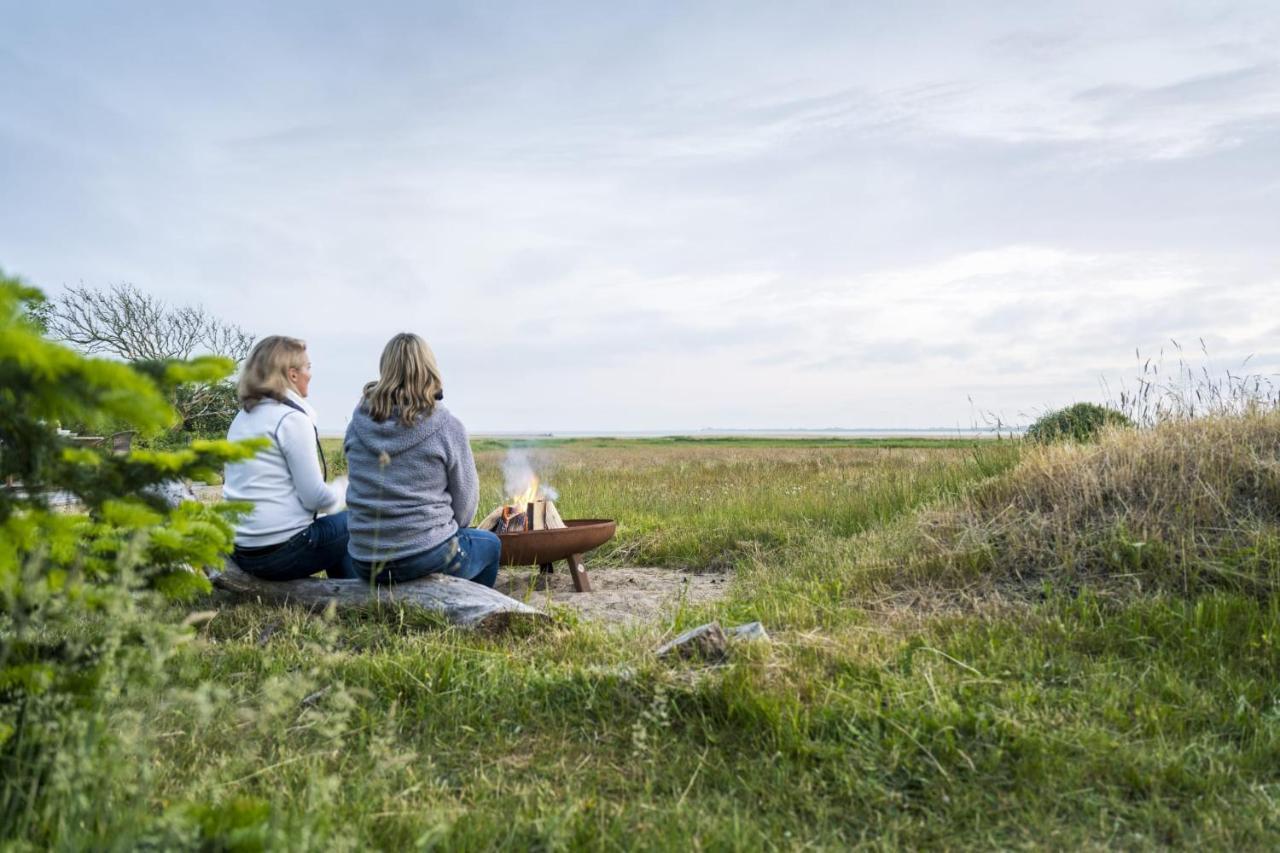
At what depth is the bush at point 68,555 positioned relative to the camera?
7.36ft

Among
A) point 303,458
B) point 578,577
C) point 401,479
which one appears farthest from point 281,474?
point 578,577

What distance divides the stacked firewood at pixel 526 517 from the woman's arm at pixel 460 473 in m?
1.02

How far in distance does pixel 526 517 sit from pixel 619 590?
997 mm

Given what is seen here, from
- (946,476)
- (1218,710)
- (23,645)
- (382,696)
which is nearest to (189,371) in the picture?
(23,645)

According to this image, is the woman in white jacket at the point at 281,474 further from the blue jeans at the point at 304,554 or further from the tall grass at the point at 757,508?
the tall grass at the point at 757,508

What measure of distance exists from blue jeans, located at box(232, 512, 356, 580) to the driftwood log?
9cm

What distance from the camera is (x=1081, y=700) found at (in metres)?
3.99

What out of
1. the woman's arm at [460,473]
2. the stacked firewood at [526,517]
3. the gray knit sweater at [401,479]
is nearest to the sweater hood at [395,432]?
the gray knit sweater at [401,479]

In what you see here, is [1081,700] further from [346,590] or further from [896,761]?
[346,590]

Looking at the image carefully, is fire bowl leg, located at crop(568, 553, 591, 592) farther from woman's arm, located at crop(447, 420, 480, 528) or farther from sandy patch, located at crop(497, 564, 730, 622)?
woman's arm, located at crop(447, 420, 480, 528)

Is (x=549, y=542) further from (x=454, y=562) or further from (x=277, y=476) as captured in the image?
(x=277, y=476)

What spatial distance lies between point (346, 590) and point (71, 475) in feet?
11.2

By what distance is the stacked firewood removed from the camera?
271 inches

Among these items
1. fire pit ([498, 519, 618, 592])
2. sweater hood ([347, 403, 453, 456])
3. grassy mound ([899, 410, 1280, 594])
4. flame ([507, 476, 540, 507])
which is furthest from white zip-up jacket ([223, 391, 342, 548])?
grassy mound ([899, 410, 1280, 594])
